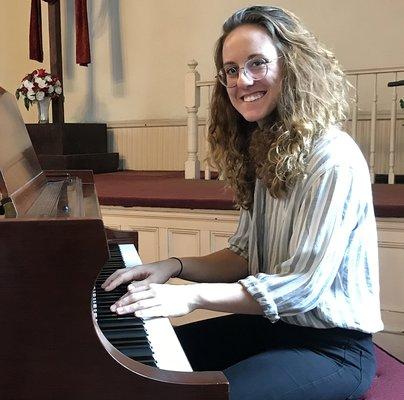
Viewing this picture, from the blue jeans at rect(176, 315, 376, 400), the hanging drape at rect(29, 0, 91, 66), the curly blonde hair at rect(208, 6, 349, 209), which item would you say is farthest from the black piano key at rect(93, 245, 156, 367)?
the hanging drape at rect(29, 0, 91, 66)

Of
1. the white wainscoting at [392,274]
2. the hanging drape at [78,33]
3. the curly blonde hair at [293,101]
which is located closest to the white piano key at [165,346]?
the curly blonde hair at [293,101]

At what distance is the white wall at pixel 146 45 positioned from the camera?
3.99 metres

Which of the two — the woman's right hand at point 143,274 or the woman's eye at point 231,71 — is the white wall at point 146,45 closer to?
the woman's eye at point 231,71

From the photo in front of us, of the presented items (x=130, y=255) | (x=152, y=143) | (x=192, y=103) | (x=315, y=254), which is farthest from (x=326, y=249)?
(x=152, y=143)

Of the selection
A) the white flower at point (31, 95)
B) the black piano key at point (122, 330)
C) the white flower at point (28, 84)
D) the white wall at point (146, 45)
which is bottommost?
the black piano key at point (122, 330)

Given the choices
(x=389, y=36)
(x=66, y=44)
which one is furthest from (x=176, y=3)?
(x=389, y=36)

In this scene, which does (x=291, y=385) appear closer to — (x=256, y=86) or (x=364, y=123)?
(x=256, y=86)

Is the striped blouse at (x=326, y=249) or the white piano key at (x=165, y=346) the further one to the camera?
the striped blouse at (x=326, y=249)

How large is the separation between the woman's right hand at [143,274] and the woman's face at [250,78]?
407 mm

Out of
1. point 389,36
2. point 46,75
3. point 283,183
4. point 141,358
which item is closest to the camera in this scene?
point 141,358

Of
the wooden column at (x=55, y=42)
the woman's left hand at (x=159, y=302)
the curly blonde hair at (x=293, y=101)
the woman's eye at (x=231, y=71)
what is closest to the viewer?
the woman's left hand at (x=159, y=302)

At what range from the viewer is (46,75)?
4133mm

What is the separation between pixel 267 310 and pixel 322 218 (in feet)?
0.65

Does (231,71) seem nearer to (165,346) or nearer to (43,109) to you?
(165,346)
